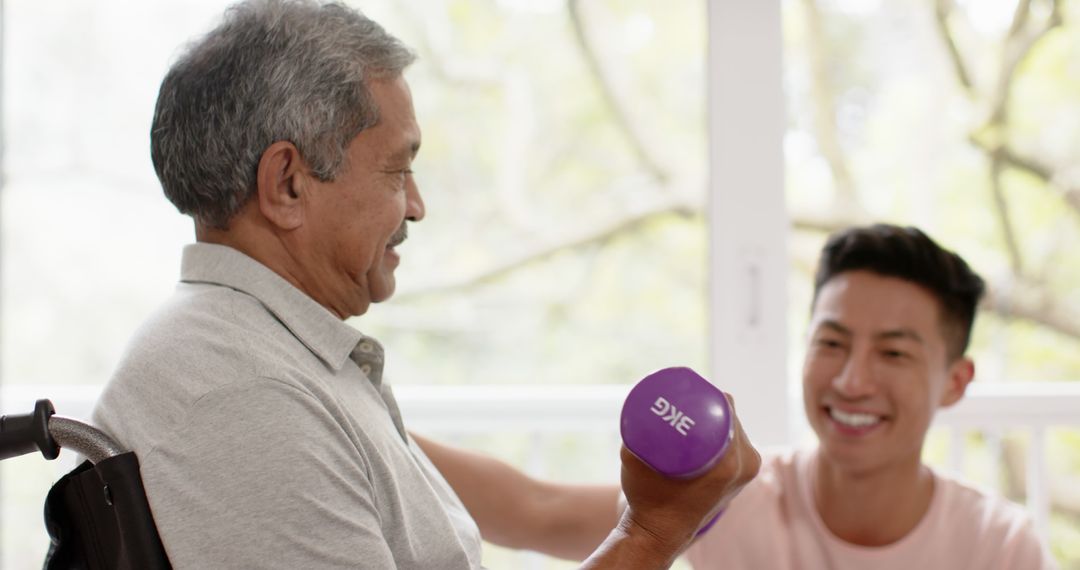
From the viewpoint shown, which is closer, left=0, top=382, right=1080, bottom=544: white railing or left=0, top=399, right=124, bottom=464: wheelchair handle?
left=0, top=399, right=124, bottom=464: wheelchair handle

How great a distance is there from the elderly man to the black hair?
2.49 ft

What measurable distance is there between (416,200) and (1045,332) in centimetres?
243

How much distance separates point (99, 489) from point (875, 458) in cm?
126

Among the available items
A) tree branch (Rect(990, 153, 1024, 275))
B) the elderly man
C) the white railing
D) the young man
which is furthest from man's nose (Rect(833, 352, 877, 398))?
tree branch (Rect(990, 153, 1024, 275))

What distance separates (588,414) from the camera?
98.7 inches

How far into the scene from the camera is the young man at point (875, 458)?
181 cm

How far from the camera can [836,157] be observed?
3.24 metres

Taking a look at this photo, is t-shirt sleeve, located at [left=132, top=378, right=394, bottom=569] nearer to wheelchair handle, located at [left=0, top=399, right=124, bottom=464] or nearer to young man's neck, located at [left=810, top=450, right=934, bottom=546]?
wheelchair handle, located at [left=0, top=399, right=124, bottom=464]

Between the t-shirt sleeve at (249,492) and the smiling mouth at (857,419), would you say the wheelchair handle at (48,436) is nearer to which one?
the t-shirt sleeve at (249,492)

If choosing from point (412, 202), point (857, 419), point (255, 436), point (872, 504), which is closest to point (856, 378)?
point (857, 419)

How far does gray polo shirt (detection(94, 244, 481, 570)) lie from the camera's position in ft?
3.42

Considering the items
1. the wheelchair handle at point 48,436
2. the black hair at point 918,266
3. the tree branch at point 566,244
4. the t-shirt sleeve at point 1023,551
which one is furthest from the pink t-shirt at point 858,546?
the tree branch at point 566,244

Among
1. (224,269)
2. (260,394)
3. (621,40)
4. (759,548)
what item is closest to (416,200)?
(224,269)

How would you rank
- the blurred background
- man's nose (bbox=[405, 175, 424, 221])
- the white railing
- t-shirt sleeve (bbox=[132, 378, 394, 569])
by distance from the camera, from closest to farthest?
t-shirt sleeve (bbox=[132, 378, 394, 569]) < man's nose (bbox=[405, 175, 424, 221]) < the white railing < the blurred background
